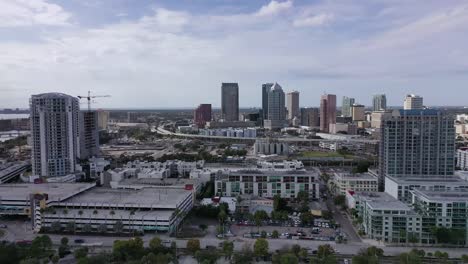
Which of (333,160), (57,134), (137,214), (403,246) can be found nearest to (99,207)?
(137,214)

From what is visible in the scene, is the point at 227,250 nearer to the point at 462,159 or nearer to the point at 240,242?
the point at 240,242

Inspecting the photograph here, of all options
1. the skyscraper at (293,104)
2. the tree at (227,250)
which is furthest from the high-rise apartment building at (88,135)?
the skyscraper at (293,104)

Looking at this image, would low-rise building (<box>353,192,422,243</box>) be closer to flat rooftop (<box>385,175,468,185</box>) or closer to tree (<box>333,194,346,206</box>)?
flat rooftop (<box>385,175,468,185</box>)

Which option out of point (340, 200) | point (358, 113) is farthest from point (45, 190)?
point (358, 113)

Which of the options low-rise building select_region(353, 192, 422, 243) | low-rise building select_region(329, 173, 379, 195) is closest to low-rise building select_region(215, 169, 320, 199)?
low-rise building select_region(329, 173, 379, 195)

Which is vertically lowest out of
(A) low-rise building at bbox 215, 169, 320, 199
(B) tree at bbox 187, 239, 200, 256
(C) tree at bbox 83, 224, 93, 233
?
(C) tree at bbox 83, 224, 93, 233

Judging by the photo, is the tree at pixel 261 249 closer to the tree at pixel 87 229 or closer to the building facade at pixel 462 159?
the tree at pixel 87 229
